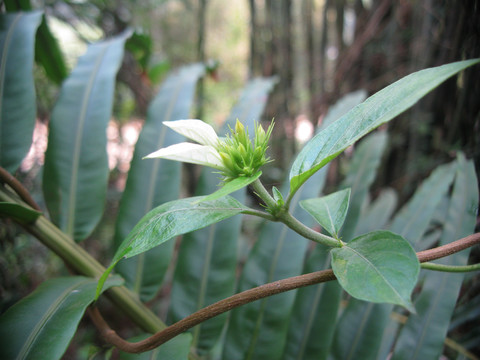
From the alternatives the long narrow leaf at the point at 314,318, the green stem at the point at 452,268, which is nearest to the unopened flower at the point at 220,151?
the green stem at the point at 452,268

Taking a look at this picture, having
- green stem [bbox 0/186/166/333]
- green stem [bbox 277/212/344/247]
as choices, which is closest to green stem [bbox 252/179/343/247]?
green stem [bbox 277/212/344/247]

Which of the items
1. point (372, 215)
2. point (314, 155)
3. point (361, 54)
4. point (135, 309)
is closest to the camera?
point (314, 155)

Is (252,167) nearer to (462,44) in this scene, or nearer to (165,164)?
(165,164)

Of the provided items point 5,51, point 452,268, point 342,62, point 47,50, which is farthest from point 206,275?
point 342,62

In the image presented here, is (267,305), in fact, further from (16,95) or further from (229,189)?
(16,95)

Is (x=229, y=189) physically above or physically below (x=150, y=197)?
above

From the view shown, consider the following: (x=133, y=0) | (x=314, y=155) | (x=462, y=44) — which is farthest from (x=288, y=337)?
(x=133, y=0)

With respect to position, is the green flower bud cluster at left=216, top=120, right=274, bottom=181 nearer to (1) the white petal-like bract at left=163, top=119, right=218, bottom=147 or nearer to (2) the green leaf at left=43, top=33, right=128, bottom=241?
(1) the white petal-like bract at left=163, top=119, right=218, bottom=147
